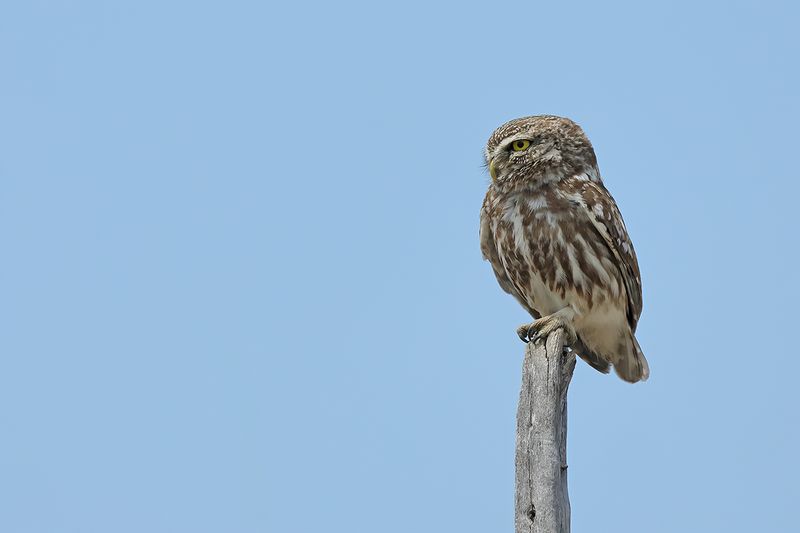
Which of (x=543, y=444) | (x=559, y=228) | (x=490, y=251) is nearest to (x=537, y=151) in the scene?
(x=559, y=228)

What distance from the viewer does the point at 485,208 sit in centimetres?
629

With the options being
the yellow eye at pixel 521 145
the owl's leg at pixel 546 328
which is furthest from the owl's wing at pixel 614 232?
the owl's leg at pixel 546 328

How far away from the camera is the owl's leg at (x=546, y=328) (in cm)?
537

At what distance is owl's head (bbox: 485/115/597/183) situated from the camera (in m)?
6.00

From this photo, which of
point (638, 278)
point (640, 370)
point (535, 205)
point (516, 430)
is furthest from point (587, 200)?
point (516, 430)

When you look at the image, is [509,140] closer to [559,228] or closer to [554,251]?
[559,228]

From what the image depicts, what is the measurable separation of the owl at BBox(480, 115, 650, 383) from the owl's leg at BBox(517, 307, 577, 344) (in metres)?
0.03

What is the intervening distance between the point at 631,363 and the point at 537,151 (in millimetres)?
1500

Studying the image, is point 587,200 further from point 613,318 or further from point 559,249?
point 613,318

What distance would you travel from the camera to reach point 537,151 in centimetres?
601

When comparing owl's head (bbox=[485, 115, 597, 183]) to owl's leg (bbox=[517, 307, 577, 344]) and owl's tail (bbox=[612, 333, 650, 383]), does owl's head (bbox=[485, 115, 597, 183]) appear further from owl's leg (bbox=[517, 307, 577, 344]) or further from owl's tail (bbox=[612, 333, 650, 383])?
owl's tail (bbox=[612, 333, 650, 383])

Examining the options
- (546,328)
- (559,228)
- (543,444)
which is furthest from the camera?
(559,228)

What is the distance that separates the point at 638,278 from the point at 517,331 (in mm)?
1152

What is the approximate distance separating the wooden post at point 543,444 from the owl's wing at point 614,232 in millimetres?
1252
